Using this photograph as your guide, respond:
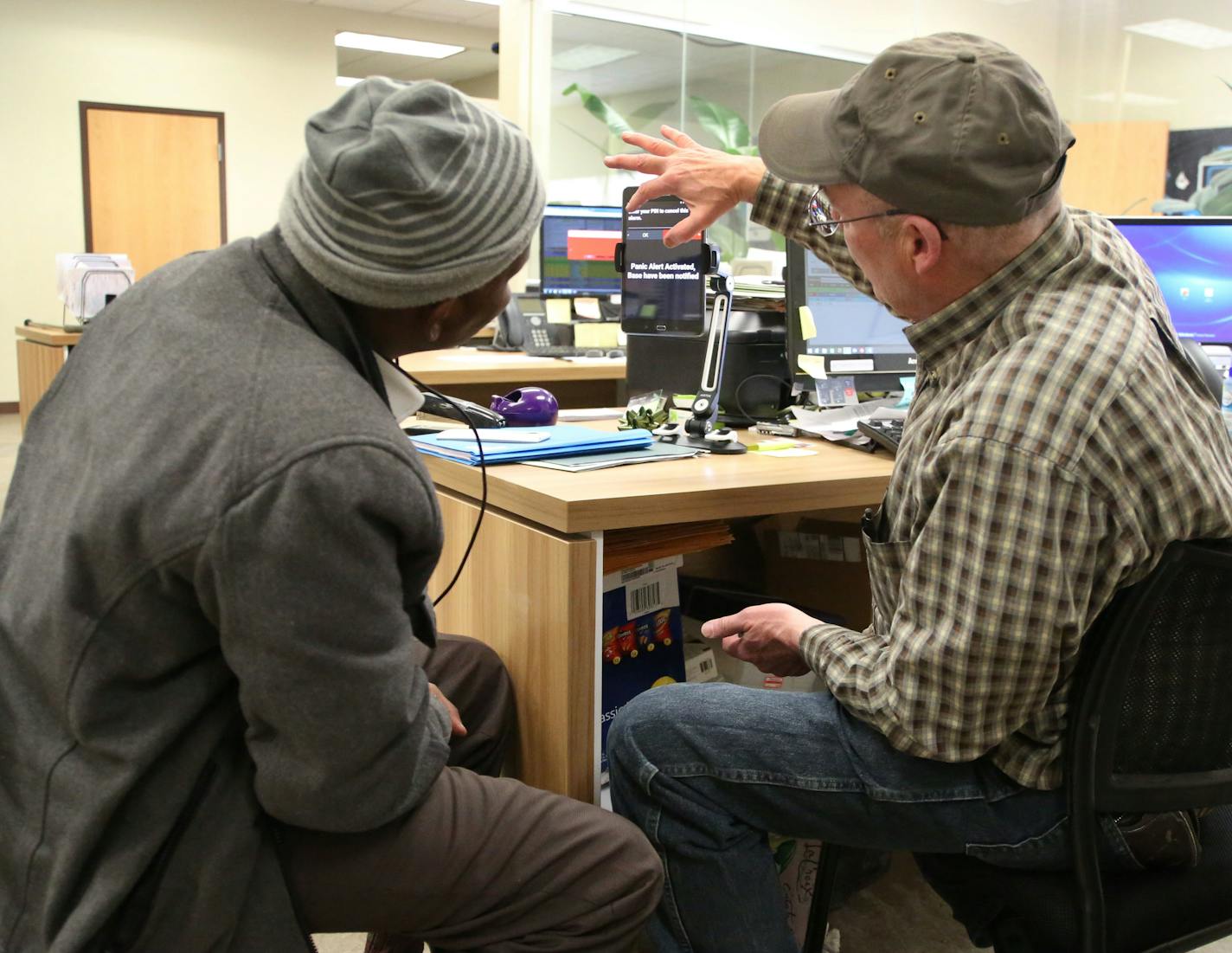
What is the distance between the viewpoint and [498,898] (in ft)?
3.32

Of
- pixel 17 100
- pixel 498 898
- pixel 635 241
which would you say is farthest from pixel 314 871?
pixel 17 100

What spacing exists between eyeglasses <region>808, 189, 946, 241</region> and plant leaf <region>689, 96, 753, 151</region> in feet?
17.3

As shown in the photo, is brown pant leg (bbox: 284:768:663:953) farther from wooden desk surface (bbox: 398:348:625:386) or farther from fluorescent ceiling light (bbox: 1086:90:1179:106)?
fluorescent ceiling light (bbox: 1086:90:1179:106)

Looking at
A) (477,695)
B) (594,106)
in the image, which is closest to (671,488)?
(477,695)

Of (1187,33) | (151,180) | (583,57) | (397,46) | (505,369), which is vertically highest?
(397,46)

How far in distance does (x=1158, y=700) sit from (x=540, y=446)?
886 millimetres

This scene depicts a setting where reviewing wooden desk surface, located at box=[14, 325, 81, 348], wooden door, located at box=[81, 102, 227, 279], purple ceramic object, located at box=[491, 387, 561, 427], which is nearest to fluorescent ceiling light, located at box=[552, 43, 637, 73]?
wooden desk surface, located at box=[14, 325, 81, 348]

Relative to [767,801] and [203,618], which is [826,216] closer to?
[767,801]

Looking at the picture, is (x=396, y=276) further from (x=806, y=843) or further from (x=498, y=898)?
(x=806, y=843)

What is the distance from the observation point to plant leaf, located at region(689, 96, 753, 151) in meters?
6.61

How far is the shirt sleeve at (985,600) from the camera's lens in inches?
37.1

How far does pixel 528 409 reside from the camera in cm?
183

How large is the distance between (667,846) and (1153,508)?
0.61 metres

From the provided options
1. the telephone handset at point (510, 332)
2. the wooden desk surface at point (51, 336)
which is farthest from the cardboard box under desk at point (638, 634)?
the wooden desk surface at point (51, 336)
